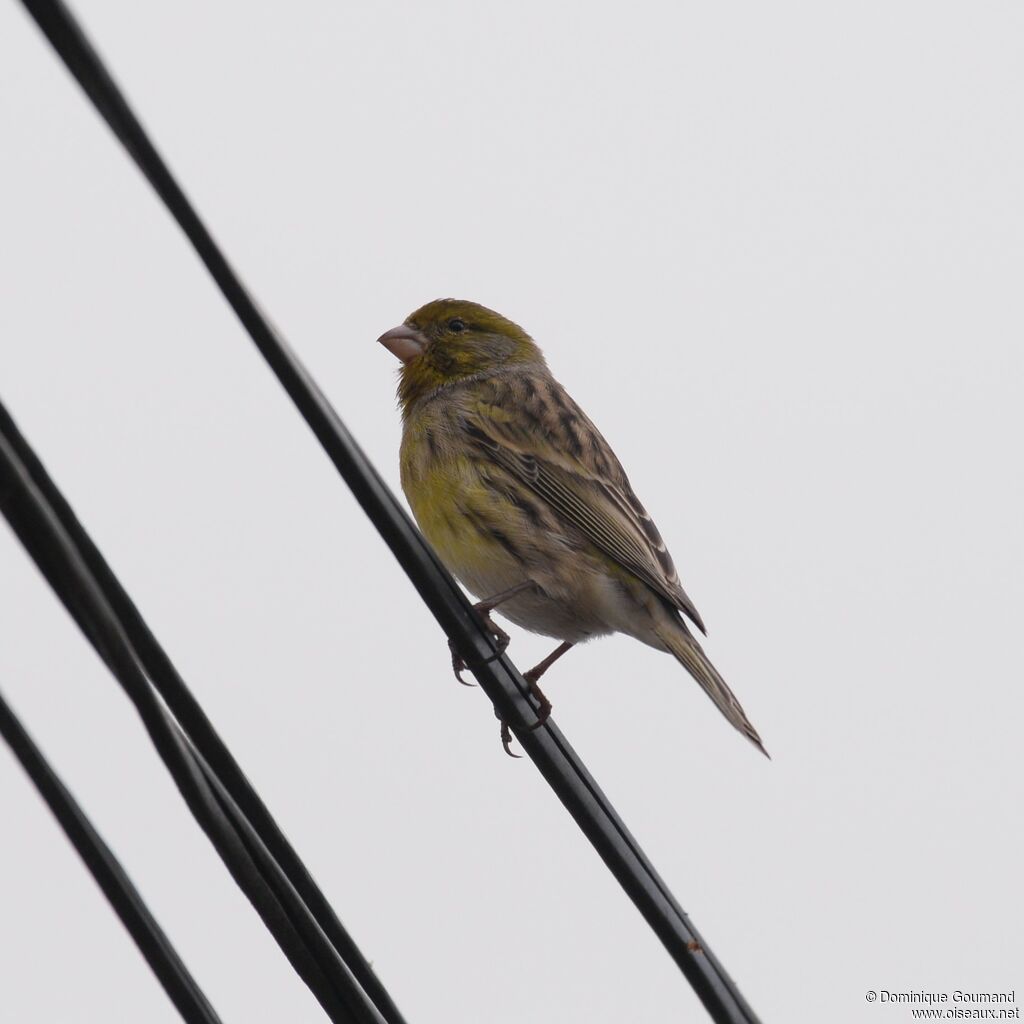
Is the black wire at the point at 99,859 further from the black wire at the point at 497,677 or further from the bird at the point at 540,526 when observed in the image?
the bird at the point at 540,526

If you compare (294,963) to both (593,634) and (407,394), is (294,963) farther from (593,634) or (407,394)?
(407,394)

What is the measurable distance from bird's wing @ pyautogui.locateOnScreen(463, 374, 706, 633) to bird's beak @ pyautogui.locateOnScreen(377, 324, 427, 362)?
0.53m

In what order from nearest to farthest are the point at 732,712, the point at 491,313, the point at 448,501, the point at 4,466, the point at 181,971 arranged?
the point at 4,466 < the point at 181,971 < the point at 732,712 < the point at 448,501 < the point at 491,313

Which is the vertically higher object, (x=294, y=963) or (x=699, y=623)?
(x=294, y=963)

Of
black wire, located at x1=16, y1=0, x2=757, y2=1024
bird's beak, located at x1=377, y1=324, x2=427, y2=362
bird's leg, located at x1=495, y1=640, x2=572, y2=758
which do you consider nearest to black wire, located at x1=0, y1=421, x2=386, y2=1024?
black wire, located at x1=16, y1=0, x2=757, y2=1024

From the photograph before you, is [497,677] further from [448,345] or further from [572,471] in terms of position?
[448,345]

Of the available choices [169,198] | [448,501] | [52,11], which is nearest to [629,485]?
[448,501]

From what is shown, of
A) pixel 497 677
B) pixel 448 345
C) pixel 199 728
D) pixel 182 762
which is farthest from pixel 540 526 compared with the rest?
pixel 182 762

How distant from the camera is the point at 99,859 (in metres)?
2.83

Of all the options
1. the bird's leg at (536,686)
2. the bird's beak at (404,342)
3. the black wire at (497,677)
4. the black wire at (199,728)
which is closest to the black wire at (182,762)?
the black wire at (199,728)

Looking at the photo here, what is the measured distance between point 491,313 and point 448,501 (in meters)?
1.99

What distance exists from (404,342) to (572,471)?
135 centimetres

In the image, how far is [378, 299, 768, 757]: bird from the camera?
262 inches

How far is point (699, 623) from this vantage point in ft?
22.6
